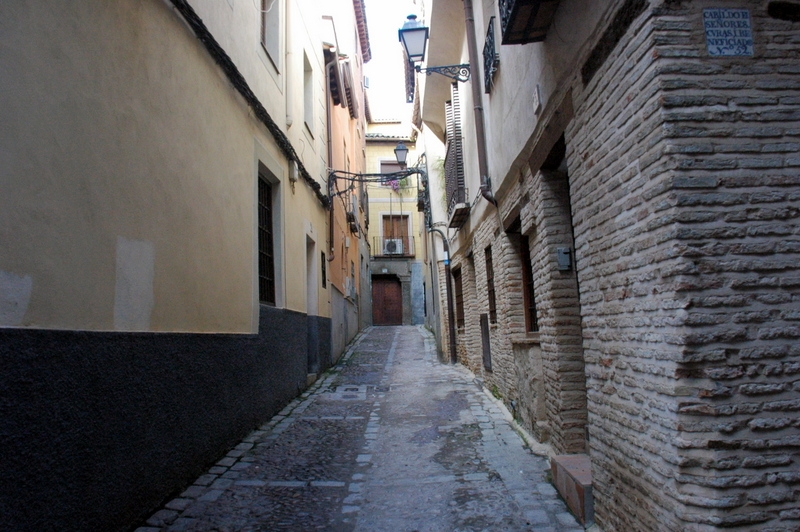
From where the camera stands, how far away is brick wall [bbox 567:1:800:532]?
2453mm

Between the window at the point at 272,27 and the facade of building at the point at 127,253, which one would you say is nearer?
the facade of building at the point at 127,253

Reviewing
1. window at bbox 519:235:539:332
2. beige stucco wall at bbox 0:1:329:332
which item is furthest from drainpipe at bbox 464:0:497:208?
beige stucco wall at bbox 0:1:329:332

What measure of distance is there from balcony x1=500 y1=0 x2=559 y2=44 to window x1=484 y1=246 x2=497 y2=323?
4423mm

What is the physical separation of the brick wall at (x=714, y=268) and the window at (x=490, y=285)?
5552mm

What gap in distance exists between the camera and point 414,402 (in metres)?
8.41

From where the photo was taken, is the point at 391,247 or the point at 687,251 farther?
the point at 391,247

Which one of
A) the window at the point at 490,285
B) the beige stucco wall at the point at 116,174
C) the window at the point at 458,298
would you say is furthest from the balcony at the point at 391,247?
the beige stucco wall at the point at 116,174

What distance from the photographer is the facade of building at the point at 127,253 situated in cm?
270

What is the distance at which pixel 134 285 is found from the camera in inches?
150

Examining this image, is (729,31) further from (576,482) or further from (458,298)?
(458,298)

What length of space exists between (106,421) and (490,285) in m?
6.13

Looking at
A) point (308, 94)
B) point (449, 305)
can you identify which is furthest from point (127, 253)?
point (449, 305)

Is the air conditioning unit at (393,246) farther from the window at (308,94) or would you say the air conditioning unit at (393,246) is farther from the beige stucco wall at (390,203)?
the window at (308,94)

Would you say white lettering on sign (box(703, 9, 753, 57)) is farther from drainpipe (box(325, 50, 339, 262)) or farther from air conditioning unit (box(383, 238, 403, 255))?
air conditioning unit (box(383, 238, 403, 255))
